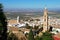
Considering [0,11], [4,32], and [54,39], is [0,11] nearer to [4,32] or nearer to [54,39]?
[4,32]

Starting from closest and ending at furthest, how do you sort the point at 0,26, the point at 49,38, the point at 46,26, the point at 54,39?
the point at 0,26 → the point at 49,38 → the point at 54,39 → the point at 46,26

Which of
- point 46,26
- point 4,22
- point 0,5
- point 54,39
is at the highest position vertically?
point 0,5

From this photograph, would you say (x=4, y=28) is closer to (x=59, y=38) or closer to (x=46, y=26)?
(x=59, y=38)

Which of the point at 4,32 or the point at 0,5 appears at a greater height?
the point at 0,5

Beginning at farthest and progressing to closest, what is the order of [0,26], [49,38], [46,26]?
[46,26]
[49,38]
[0,26]

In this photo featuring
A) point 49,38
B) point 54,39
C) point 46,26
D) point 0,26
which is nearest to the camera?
point 0,26

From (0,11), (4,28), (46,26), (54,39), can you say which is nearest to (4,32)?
(4,28)

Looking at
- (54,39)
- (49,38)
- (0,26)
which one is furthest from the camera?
(54,39)

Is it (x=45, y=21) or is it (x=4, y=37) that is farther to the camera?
(x=45, y=21)

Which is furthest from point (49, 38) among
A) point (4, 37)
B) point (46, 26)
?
point (46, 26)
